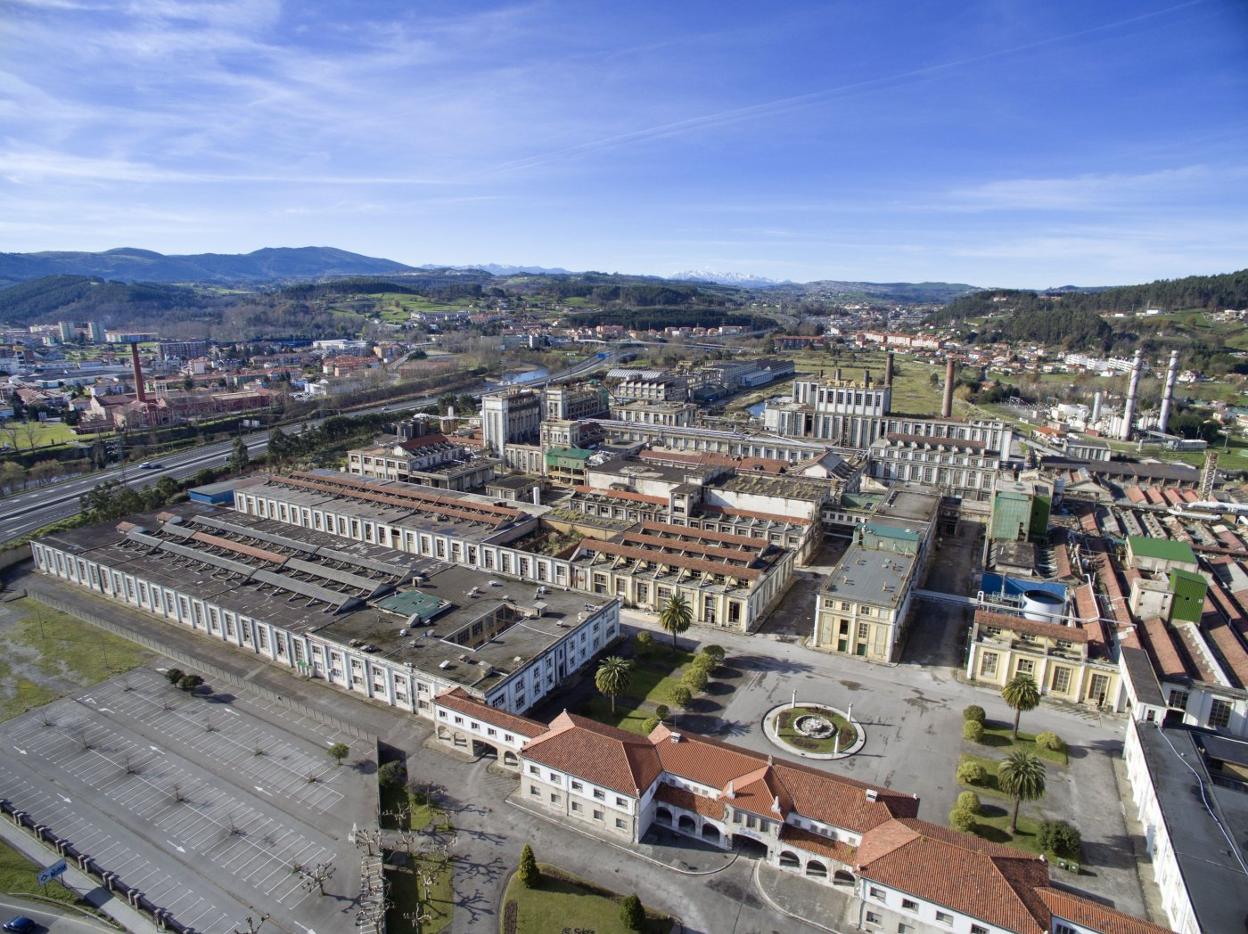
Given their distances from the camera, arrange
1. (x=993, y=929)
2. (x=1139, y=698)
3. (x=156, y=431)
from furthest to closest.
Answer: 1. (x=156, y=431)
2. (x=1139, y=698)
3. (x=993, y=929)

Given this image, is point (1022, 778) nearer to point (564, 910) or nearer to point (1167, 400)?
point (564, 910)

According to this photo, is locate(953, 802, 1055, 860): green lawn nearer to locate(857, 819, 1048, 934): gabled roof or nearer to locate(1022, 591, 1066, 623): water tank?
locate(857, 819, 1048, 934): gabled roof

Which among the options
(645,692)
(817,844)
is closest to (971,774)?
(817,844)

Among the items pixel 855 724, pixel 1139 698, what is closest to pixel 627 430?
pixel 855 724

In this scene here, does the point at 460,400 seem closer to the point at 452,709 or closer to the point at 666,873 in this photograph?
the point at 452,709

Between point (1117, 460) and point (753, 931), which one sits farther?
point (1117, 460)

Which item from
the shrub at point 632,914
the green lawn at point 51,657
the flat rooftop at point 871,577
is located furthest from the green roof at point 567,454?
the shrub at point 632,914

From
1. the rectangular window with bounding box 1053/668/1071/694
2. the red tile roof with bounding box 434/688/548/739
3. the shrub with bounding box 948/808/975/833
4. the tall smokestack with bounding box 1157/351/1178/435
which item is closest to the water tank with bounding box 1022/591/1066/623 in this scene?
the rectangular window with bounding box 1053/668/1071/694
